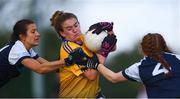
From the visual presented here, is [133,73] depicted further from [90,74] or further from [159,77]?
[90,74]

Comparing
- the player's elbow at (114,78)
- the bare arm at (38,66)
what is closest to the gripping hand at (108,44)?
the player's elbow at (114,78)

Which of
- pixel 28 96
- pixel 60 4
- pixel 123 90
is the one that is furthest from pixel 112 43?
pixel 123 90

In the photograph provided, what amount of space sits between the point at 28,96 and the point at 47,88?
66 cm

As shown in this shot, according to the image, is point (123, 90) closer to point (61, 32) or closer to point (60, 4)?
point (60, 4)

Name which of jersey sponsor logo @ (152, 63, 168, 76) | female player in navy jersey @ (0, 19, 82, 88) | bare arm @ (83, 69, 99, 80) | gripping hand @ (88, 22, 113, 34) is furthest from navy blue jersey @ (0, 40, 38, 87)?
jersey sponsor logo @ (152, 63, 168, 76)

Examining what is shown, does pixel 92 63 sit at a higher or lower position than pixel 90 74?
higher

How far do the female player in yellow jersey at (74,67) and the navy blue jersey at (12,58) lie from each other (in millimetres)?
393

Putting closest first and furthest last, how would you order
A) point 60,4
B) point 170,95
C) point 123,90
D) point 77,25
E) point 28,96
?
1. point 170,95
2. point 77,25
3. point 28,96
4. point 60,4
5. point 123,90

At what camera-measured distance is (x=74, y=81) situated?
24.7 ft

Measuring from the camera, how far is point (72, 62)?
740 centimetres

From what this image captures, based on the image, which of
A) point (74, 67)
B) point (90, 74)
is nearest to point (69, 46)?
point (74, 67)

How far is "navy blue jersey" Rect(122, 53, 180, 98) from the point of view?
23.1 feet

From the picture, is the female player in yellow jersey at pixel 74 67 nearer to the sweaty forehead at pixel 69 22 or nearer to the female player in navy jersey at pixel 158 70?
the sweaty forehead at pixel 69 22

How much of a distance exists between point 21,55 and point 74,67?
559mm
